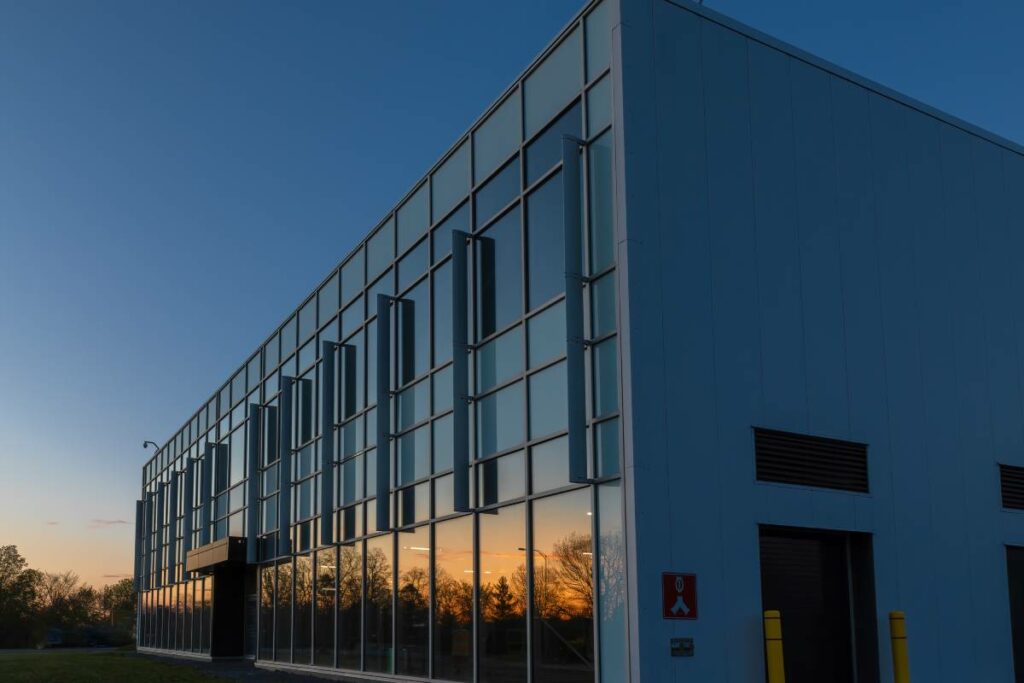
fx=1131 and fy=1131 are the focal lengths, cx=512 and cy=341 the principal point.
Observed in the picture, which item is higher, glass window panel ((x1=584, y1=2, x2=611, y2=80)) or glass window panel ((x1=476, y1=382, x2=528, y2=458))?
glass window panel ((x1=584, y1=2, x2=611, y2=80))

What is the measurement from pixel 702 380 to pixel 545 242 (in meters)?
3.57

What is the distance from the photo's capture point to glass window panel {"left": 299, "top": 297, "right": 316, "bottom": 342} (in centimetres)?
2981

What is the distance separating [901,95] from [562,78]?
6178 millimetres

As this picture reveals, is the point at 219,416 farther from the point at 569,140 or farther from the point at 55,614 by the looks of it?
the point at 55,614

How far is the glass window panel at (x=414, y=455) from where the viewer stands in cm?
2118

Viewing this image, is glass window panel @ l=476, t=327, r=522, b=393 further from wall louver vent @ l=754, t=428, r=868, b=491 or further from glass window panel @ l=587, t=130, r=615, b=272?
wall louver vent @ l=754, t=428, r=868, b=491

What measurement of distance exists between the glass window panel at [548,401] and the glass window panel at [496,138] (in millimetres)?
4137

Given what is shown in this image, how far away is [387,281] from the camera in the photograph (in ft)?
79.8

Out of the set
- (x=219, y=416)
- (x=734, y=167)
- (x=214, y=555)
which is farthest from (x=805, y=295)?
(x=219, y=416)

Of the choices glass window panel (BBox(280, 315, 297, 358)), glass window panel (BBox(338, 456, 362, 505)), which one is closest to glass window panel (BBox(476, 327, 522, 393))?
glass window panel (BBox(338, 456, 362, 505))

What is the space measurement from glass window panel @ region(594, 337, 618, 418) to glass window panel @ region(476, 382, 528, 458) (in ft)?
7.76

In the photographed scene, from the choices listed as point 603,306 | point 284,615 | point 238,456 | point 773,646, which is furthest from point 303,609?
point 773,646

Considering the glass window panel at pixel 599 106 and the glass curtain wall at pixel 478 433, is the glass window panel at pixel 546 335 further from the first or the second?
the glass window panel at pixel 599 106

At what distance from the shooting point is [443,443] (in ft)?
67.3
